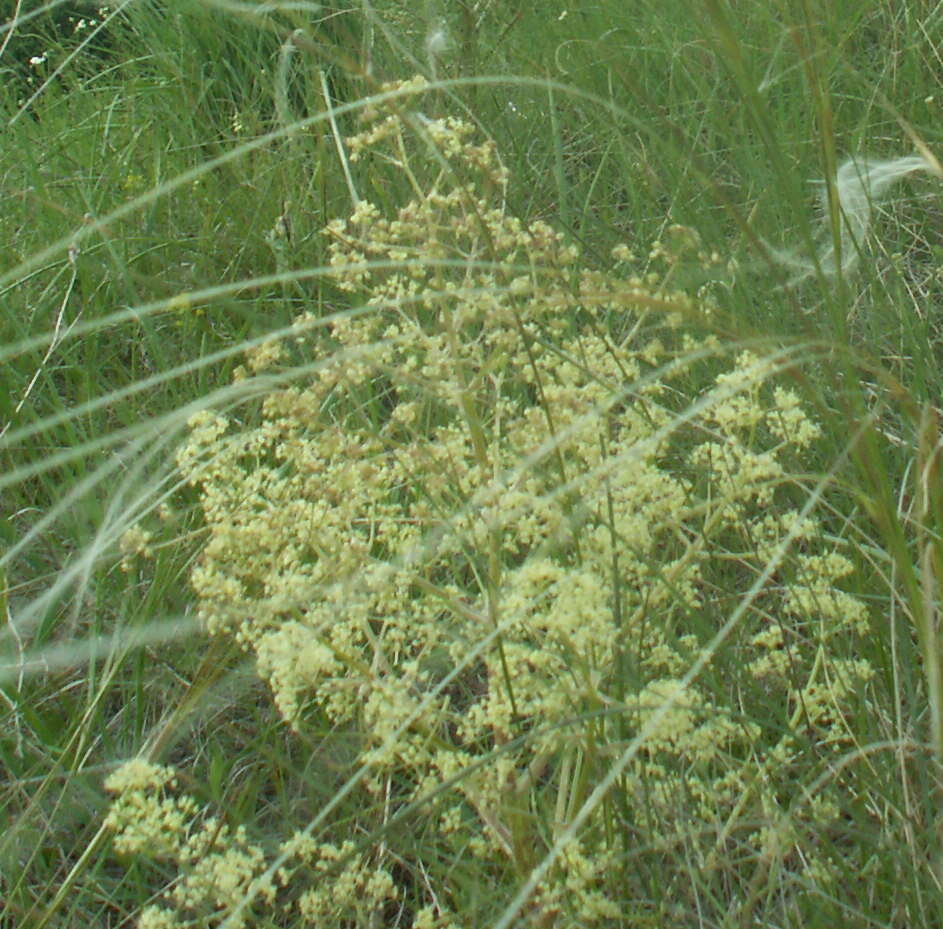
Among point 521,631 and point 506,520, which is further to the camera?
point 521,631

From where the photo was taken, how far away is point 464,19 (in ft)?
6.00

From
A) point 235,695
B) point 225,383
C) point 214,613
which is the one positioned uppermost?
point 214,613

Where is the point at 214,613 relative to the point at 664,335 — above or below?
above

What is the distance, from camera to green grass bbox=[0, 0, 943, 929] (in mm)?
839

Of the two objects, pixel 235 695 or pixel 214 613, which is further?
pixel 235 695

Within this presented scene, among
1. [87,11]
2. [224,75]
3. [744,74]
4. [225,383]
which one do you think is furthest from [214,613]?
[87,11]

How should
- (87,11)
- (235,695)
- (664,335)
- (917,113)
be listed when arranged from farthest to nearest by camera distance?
(87,11) → (917,113) → (664,335) → (235,695)

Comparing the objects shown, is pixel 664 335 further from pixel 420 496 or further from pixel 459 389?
pixel 459 389

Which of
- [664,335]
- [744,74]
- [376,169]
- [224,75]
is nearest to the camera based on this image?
[744,74]

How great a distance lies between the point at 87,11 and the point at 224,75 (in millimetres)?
1726

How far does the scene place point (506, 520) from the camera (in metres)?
0.86

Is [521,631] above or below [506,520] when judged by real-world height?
below

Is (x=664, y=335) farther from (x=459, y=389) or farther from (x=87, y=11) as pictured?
(x=87, y=11)

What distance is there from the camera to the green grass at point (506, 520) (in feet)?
A: 2.75
